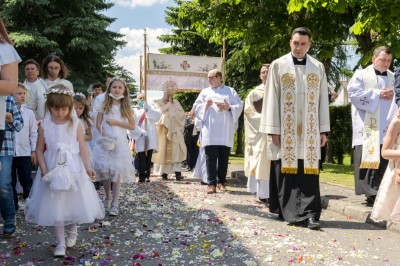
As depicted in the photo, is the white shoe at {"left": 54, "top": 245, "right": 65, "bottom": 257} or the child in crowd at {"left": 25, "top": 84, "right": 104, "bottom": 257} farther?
the child in crowd at {"left": 25, "top": 84, "right": 104, "bottom": 257}

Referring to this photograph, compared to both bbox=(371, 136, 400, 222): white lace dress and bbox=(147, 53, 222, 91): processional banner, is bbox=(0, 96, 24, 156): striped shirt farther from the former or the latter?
bbox=(147, 53, 222, 91): processional banner

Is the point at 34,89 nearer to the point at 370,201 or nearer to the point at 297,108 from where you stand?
the point at 297,108

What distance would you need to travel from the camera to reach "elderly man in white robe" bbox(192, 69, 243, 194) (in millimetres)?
9617

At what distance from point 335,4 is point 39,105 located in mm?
6534

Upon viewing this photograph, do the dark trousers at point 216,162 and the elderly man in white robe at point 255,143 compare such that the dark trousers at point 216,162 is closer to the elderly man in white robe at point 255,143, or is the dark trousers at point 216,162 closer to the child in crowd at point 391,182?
the elderly man in white robe at point 255,143

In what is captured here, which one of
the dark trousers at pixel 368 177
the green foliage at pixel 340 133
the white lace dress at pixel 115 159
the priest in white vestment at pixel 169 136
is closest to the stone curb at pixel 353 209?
the dark trousers at pixel 368 177

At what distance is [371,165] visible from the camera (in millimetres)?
7305

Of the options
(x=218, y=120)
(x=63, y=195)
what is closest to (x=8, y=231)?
(x=63, y=195)

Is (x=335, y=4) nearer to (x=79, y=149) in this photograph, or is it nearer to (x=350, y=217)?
(x=350, y=217)

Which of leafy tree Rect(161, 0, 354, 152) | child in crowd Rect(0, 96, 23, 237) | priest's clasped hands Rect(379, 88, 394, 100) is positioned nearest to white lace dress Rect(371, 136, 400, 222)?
priest's clasped hands Rect(379, 88, 394, 100)

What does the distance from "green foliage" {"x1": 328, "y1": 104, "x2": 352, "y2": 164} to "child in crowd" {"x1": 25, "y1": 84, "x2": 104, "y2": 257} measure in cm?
1544

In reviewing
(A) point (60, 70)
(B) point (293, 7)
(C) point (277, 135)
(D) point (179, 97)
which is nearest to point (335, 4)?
(B) point (293, 7)

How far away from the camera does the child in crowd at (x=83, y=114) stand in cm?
799

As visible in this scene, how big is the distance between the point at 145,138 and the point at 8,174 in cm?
642
